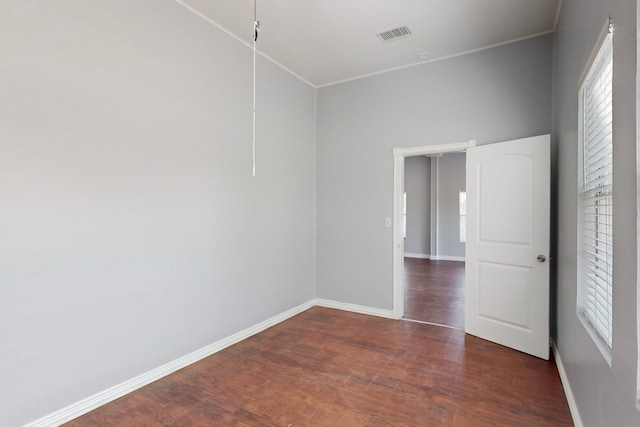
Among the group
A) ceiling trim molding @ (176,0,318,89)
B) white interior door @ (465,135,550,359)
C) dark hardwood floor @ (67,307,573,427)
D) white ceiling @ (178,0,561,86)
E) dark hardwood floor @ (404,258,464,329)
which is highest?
white ceiling @ (178,0,561,86)

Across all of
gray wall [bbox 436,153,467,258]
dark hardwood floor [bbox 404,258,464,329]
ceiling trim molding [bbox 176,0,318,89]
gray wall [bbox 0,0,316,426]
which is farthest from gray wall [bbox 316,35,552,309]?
gray wall [bbox 436,153,467,258]

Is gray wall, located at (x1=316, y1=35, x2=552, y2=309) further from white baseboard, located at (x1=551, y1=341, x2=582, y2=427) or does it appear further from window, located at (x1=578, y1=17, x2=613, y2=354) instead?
white baseboard, located at (x1=551, y1=341, x2=582, y2=427)

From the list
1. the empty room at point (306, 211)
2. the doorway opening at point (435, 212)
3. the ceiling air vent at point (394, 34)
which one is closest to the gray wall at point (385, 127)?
the empty room at point (306, 211)

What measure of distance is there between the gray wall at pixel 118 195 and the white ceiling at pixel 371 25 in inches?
12.9

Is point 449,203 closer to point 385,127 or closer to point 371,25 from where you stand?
point 385,127

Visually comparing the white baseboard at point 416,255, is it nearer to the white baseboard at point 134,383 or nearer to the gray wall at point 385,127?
the gray wall at point 385,127

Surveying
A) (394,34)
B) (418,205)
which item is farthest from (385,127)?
(418,205)

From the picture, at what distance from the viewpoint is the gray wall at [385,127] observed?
3510 millimetres

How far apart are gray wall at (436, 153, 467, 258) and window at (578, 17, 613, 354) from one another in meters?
7.25

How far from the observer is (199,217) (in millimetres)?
3102

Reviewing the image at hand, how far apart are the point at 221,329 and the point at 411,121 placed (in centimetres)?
320

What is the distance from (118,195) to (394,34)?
2918 mm

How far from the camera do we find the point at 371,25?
3.24 metres

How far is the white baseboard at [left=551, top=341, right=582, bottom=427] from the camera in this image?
211 cm
